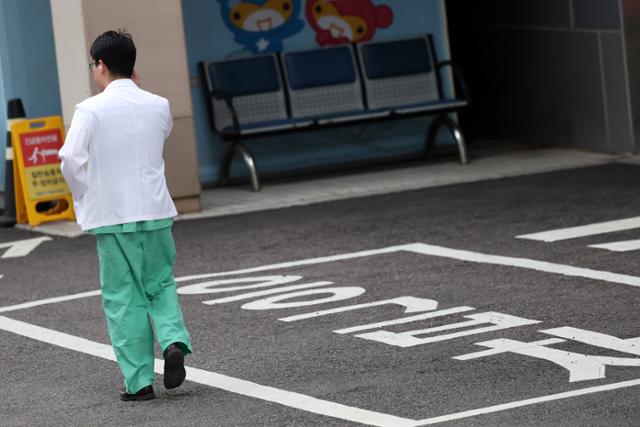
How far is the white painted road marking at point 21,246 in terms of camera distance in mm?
11852

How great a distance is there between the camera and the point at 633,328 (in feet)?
25.6

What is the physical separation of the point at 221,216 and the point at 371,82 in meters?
3.59

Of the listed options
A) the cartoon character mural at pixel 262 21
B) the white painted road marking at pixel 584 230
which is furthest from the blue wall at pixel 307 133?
the white painted road marking at pixel 584 230

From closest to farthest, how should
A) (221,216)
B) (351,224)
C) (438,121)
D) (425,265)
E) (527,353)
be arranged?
(527,353) < (425,265) < (351,224) < (221,216) < (438,121)

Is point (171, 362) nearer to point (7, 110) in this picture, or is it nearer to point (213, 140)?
point (7, 110)

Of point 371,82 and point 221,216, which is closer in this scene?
point 221,216

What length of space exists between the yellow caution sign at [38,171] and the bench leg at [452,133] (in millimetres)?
4155

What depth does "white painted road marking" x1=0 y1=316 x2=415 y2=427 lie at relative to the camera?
6.40 m

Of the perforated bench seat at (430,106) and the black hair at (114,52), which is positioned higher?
A: the black hair at (114,52)

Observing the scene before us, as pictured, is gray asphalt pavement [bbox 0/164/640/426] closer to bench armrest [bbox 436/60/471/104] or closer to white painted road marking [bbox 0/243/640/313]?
white painted road marking [bbox 0/243/640/313]

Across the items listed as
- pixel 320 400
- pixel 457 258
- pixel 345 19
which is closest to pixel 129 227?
pixel 320 400

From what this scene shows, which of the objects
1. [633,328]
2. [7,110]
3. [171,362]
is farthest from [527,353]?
[7,110]

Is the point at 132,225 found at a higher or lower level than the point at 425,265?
higher

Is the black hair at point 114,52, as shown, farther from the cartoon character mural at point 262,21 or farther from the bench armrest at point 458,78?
the bench armrest at point 458,78
